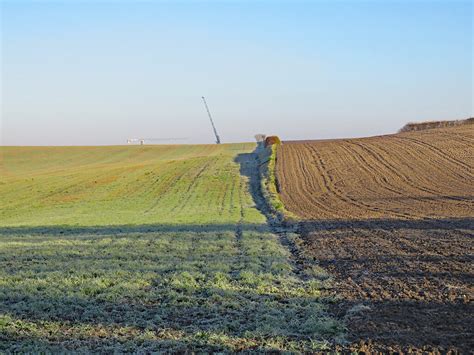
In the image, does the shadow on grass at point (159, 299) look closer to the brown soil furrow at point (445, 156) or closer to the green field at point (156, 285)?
the green field at point (156, 285)

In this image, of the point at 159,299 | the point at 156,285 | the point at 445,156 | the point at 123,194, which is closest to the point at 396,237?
the point at 156,285

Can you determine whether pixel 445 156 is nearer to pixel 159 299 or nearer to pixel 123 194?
pixel 123 194

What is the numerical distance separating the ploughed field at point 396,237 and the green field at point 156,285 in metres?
0.89

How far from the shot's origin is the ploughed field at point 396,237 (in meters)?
9.10

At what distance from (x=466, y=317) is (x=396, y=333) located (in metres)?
1.47

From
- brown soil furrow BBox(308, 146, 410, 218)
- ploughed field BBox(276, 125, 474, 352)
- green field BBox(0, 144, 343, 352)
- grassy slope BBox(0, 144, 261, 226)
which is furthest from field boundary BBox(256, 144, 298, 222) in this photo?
brown soil furrow BBox(308, 146, 410, 218)

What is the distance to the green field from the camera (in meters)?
8.89

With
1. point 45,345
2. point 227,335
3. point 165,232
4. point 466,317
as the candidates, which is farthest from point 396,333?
point 165,232

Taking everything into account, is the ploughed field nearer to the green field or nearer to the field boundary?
the field boundary

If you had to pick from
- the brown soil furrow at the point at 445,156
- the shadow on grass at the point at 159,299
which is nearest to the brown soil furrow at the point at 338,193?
the brown soil furrow at the point at 445,156

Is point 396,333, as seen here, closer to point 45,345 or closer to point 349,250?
point 45,345

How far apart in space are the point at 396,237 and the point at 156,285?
878 centimetres

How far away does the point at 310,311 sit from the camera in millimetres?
10180

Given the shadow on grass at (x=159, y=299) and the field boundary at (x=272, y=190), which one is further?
the field boundary at (x=272, y=190)
